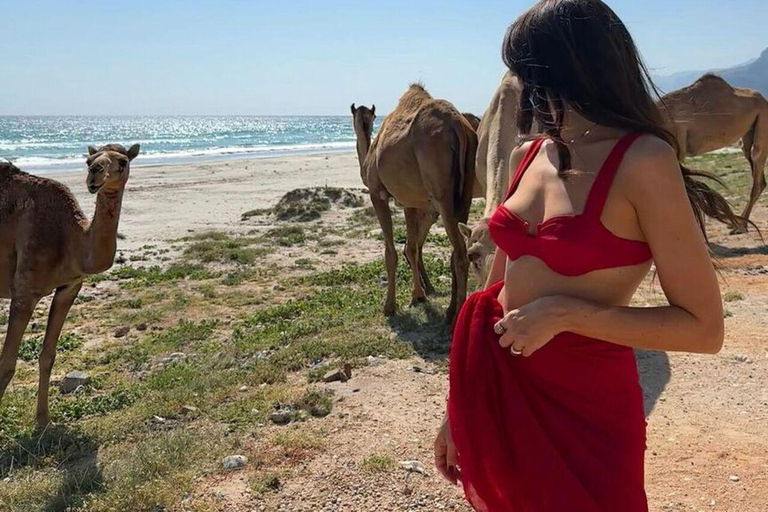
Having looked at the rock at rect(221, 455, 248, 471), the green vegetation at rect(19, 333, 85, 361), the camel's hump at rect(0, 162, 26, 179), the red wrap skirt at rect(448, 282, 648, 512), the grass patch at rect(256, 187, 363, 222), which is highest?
the camel's hump at rect(0, 162, 26, 179)

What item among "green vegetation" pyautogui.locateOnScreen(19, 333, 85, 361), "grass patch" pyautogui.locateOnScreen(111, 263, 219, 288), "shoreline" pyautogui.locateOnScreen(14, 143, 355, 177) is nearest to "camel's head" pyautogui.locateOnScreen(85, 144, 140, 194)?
"green vegetation" pyautogui.locateOnScreen(19, 333, 85, 361)

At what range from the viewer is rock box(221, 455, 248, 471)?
175 inches

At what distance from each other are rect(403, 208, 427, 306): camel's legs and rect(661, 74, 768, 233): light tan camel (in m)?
5.66

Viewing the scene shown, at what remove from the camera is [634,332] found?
179 centimetres

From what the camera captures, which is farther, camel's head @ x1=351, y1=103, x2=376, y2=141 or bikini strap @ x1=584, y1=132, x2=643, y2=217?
camel's head @ x1=351, y1=103, x2=376, y2=141

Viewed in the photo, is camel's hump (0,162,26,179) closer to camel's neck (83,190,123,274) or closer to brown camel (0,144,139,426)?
brown camel (0,144,139,426)

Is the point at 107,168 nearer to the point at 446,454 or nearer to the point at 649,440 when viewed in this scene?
the point at 446,454

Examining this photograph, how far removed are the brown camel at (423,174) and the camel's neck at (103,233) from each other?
10.7 feet

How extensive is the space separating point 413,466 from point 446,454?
2.18 meters

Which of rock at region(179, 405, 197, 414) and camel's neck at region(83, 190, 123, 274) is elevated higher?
camel's neck at region(83, 190, 123, 274)

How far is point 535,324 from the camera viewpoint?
182cm

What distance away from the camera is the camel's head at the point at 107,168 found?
496 centimetres

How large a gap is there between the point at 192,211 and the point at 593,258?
18.9 meters

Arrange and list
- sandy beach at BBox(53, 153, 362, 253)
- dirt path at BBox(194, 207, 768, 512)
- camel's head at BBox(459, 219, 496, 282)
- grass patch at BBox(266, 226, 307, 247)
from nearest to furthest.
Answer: dirt path at BBox(194, 207, 768, 512) → camel's head at BBox(459, 219, 496, 282) → grass patch at BBox(266, 226, 307, 247) → sandy beach at BBox(53, 153, 362, 253)
